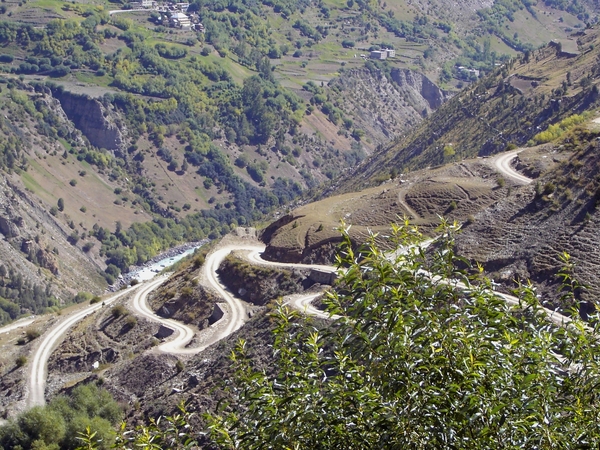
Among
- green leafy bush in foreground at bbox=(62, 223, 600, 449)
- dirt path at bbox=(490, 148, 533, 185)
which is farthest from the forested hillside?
green leafy bush in foreground at bbox=(62, 223, 600, 449)

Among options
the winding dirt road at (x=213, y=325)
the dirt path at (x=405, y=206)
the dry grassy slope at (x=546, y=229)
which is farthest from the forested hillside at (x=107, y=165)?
the dry grassy slope at (x=546, y=229)

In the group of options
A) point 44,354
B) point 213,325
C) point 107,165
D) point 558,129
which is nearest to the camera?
point 213,325

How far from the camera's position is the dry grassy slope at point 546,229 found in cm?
4659

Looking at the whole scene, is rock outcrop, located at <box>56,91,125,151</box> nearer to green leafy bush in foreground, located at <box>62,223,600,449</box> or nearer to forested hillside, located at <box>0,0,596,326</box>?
forested hillside, located at <box>0,0,596,326</box>

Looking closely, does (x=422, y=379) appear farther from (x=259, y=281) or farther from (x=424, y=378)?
(x=259, y=281)

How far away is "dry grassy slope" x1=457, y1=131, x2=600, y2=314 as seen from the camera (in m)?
46.6

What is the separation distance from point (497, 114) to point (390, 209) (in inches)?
1970

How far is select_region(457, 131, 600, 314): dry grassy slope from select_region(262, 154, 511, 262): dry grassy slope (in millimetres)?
3458

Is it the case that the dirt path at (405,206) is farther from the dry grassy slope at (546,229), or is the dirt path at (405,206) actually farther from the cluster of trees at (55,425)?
the cluster of trees at (55,425)

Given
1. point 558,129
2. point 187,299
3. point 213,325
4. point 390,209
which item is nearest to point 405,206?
point 390,209

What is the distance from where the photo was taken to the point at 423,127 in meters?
127

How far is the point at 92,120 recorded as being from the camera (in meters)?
181

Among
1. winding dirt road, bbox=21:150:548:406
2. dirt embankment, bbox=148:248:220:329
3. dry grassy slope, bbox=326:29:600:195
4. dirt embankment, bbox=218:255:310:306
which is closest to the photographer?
winding dirt road, bbox=21:150:548:406

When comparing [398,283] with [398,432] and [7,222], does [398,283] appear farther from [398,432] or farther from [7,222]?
[7,222]
